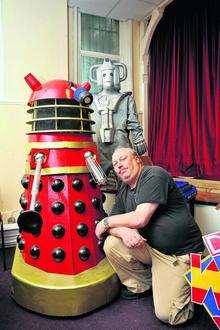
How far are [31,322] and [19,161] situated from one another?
5.33ft

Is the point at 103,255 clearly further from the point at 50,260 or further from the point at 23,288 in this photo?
the point at 23,288

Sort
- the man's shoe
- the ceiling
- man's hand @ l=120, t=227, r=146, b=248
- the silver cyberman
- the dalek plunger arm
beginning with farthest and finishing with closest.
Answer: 1. the ceiling
2. the silver cyberman
3. the man's shoe
4. man's hand @ l=120, t=227, r=146, b=248
5. the dalek plunger arm

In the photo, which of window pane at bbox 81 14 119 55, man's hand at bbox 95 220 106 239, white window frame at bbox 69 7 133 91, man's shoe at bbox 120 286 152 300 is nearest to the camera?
man's hand at bbox 95 220 106 239

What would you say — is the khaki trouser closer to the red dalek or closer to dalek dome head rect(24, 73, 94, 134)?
the red dalek

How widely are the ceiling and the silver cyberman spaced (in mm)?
1035

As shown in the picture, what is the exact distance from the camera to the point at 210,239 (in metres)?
1.46

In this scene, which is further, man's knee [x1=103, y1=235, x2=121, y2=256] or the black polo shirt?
man's knee [x1=103, y1=235, x2=121, y2=256]

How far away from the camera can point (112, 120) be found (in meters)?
2.56

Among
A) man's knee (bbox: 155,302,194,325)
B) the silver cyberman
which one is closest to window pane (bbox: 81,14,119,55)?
the silver cyberman

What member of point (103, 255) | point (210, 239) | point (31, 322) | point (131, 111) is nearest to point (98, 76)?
point (131, 111)

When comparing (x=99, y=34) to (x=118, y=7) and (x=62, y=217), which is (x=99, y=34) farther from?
(x=62, y=217)

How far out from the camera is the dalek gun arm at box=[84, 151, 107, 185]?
1.66 meters

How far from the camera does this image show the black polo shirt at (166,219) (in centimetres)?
157

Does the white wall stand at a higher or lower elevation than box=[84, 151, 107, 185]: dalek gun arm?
higher
